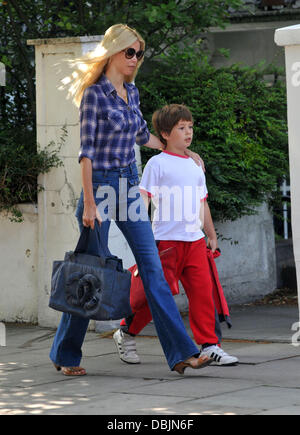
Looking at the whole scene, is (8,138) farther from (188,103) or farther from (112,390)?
(112,390)

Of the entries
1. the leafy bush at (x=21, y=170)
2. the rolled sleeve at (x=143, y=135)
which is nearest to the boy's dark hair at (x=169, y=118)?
the rolled sleeve at (x=143, y=135)

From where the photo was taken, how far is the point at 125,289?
5734mm

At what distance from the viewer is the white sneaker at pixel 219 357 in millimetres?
6148

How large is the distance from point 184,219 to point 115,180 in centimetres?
64

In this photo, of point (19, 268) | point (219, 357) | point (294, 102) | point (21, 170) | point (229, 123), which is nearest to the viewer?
point (219, 357)

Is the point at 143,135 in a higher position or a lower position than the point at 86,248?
higher

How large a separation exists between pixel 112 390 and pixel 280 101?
520cm

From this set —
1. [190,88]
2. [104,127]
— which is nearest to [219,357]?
[104,127]

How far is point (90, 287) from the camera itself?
5680 millimetres

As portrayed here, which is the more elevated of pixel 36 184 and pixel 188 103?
pixel 188 103

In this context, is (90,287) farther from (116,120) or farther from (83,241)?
(116,120)
